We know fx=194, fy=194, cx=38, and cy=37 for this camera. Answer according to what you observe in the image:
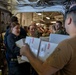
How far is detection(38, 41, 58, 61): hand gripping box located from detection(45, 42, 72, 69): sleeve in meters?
0.38

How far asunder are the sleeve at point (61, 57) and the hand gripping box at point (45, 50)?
38cm

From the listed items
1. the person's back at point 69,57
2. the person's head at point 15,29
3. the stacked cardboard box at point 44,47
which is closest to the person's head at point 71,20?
the person's back at point 69,57

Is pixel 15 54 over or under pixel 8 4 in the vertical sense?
under

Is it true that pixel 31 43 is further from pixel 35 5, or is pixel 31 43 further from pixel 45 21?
pixel 45 21

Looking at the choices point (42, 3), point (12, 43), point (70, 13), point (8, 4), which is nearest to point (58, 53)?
point (70, 13)

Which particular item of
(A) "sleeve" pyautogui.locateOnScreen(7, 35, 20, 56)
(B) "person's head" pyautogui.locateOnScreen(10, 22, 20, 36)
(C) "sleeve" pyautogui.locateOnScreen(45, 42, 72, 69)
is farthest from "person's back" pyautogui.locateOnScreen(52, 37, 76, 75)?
(B) "person's head" pyautogui.locateOnScreen(10, 22, 20, 36)

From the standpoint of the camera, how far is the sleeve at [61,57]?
954 mm

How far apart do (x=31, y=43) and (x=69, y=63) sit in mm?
599

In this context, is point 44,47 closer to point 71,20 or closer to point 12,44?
point 71,20

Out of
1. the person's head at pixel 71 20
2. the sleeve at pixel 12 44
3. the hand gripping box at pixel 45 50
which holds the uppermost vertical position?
the person's head at pixel 71 20

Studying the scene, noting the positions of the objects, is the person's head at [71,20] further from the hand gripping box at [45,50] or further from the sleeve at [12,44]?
the sleeve at [12,44]

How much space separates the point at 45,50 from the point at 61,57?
0.44 m

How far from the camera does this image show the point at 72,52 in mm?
967

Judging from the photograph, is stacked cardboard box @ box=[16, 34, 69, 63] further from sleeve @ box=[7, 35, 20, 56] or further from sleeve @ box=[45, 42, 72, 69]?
sleeve @ box=[7, 35, 20, 56]
